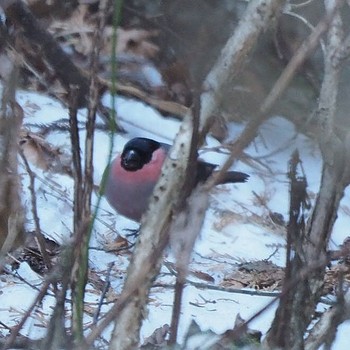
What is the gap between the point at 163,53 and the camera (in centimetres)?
378

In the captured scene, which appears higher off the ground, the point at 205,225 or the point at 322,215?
the point at 205,225

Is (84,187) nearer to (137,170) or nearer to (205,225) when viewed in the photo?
(205,225)

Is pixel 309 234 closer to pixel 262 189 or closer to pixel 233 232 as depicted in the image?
pixel 233 232

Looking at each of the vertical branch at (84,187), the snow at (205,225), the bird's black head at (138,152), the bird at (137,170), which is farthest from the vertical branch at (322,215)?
the bird's black head at (138,152)

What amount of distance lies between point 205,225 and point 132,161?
794mm

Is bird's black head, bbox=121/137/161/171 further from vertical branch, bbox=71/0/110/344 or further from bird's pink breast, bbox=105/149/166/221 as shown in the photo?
vertical branch, bbox=71/0/110/344

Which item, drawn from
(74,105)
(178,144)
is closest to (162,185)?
(178,144)

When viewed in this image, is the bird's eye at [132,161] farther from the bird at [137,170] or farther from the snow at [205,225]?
the snow at [205,225]

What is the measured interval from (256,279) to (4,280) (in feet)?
2.17

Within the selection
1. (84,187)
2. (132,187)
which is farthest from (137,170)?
→ (84,187)

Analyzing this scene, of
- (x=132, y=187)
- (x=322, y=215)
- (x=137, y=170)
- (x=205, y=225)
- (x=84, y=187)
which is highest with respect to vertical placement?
(x=137, y=170)

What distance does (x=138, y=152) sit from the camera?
361cm

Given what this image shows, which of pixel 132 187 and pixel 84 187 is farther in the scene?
pixel 132 187

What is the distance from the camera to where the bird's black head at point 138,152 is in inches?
140
